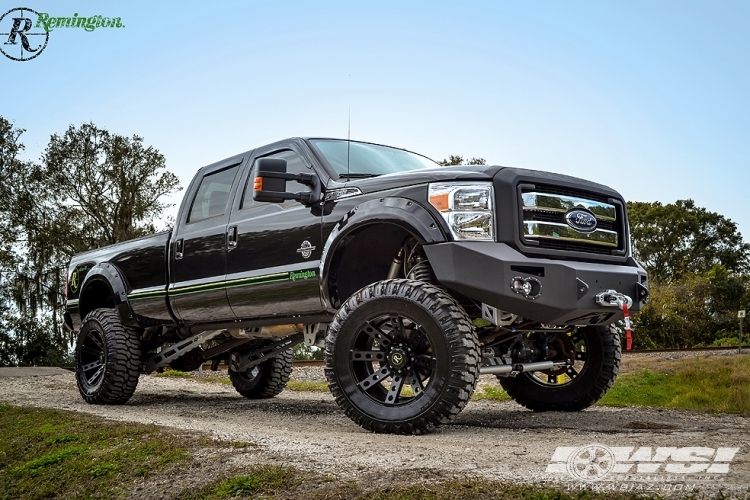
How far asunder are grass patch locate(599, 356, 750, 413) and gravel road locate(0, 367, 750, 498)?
8.19 ft

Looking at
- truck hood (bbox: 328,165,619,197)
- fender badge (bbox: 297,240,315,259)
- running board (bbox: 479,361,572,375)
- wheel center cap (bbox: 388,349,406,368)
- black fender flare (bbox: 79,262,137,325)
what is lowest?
running board (bbox: 479,361,572,375)

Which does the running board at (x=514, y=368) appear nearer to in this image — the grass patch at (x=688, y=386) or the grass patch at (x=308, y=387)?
the grass patch at (x=688, y=386)

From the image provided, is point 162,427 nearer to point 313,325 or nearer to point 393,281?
point 313,325

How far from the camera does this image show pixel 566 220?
5.52 m

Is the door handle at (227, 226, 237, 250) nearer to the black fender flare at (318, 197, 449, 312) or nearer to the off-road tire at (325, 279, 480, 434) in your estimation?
the black fender flare at (318, 197, 449, 312)

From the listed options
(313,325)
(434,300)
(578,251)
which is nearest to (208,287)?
(313,325)

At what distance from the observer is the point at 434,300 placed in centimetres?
511

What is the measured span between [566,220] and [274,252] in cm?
249

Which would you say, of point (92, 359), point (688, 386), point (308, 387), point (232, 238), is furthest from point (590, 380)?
point (92, 359)

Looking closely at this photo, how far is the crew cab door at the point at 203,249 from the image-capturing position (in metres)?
7.32

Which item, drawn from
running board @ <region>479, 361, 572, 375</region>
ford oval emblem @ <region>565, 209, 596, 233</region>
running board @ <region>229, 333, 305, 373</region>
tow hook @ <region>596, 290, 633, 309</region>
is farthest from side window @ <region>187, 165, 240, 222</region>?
tow hook @ <region>596, 290, 633, 309</region>

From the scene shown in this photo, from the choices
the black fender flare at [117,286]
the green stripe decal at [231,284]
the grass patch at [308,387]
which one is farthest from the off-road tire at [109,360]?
the grass patch at [308,387]

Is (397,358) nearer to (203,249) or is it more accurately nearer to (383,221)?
(383,221)

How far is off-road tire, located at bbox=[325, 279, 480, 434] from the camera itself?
197 inches
